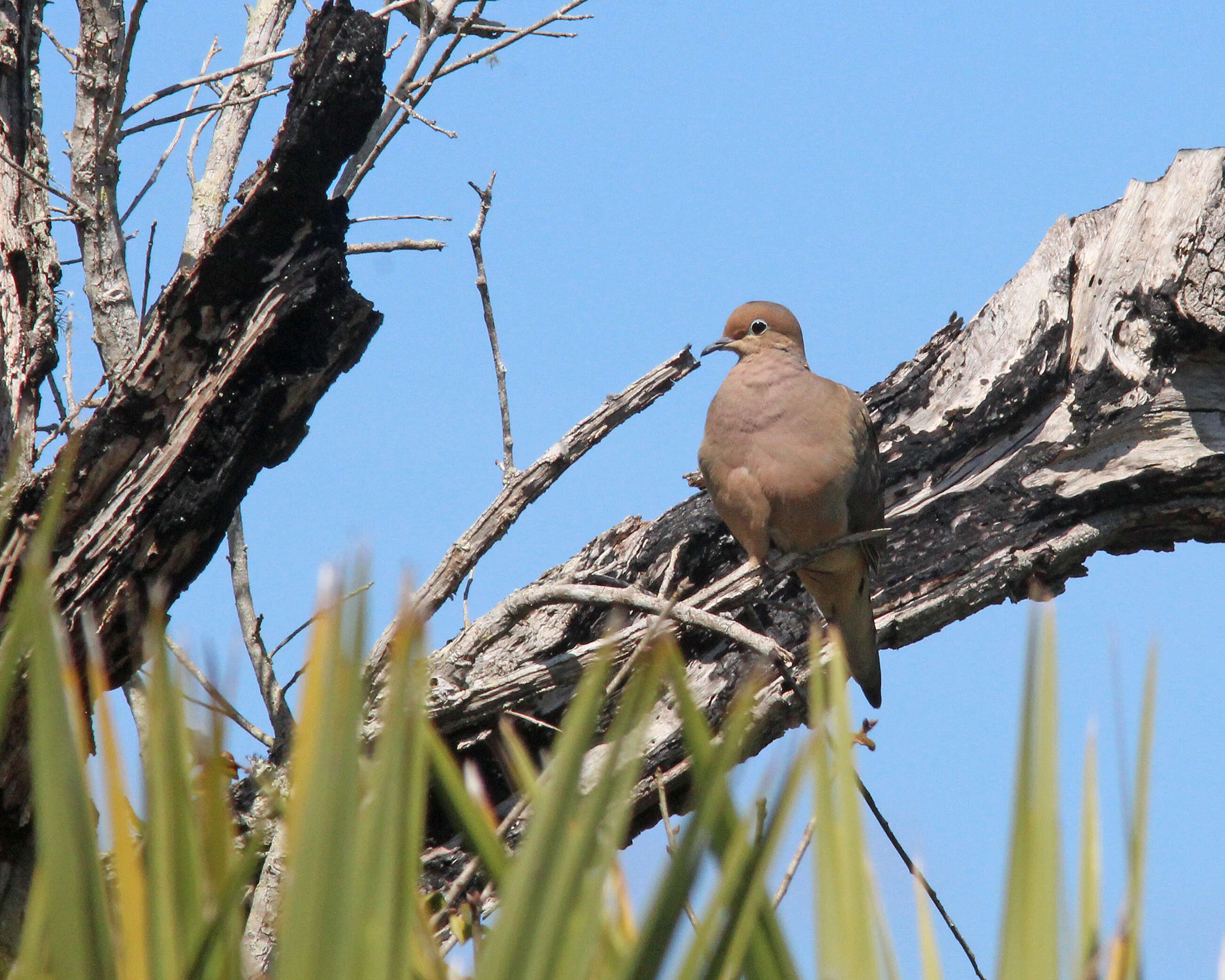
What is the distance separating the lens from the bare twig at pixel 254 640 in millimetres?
3342

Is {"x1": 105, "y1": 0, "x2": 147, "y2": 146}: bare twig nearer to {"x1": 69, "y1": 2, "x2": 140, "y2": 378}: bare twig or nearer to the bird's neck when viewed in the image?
{"x1": 69, "y1": 2, "x2": 140, "y2": 378}: bare twig

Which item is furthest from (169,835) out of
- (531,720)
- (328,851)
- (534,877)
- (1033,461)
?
(1033,461)

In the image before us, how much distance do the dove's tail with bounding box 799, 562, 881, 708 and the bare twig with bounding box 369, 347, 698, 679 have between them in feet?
3.20

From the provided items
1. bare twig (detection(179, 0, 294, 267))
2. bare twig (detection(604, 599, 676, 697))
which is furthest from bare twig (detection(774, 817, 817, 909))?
bare twig (detection(179, 0, 294, 267))

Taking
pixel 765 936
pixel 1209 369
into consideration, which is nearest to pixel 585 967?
pixel 765 936

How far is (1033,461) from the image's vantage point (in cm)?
384

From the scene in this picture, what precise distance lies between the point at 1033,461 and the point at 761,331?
1117mm

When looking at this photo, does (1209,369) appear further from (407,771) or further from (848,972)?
(407,771)

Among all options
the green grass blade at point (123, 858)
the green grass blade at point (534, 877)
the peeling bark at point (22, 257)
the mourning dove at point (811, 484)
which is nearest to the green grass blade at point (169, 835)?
the green grass blade at point (123, 858)

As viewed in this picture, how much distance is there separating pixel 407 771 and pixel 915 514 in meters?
3.07

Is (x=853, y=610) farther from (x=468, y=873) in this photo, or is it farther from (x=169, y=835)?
(x=169, y=835)

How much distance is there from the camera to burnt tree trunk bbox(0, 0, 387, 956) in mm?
2660

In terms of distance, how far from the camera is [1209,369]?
12.7 feet

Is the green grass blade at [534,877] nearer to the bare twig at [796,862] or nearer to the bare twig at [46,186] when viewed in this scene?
the bare twig at [796,862]
